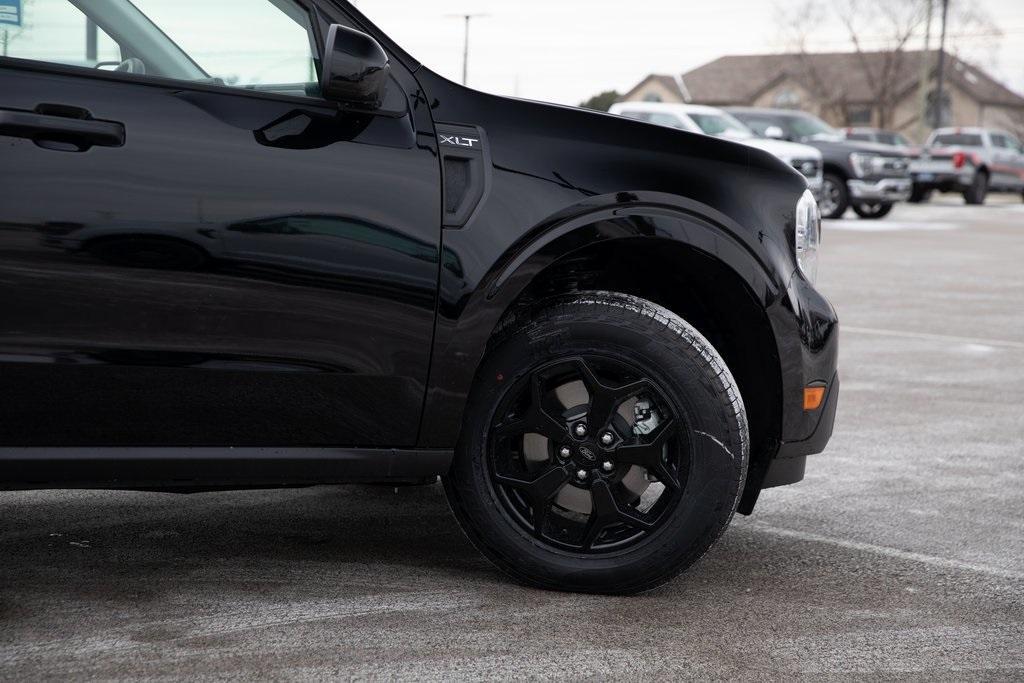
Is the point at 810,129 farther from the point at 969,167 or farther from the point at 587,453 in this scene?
the point at 587,453

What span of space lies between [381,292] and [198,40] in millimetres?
797

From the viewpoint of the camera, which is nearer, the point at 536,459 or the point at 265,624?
the point at 265,624

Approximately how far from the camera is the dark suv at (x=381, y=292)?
317cm

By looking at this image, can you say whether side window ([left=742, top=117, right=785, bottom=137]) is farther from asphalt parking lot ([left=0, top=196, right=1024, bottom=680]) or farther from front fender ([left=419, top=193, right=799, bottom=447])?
front fender ([left=419, top=193, right=799, bottom=447])

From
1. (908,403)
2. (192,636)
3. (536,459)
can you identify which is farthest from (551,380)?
(908,403)

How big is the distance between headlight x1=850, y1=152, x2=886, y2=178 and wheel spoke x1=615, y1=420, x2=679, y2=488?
800 inches

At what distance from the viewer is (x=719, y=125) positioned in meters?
22.6

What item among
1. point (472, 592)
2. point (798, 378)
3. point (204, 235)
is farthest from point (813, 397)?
point (204, 235)

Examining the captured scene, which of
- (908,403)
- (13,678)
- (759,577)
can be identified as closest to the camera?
(13,678)

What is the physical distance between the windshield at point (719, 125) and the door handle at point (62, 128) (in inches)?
781

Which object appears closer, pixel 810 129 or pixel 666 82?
pixel 810 129

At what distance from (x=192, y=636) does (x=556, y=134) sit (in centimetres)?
155

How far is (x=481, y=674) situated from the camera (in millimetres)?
3045

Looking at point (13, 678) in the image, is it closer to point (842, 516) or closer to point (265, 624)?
point (265, 624)
